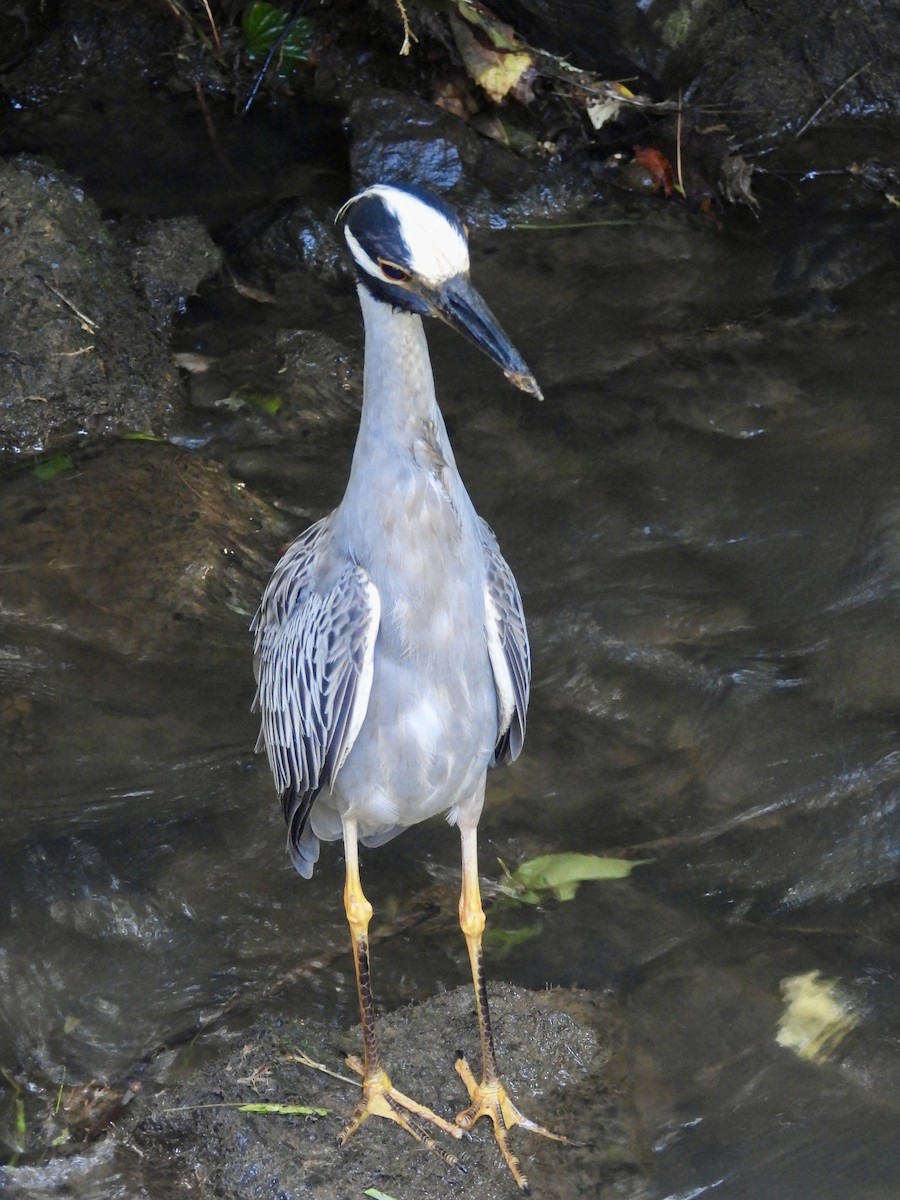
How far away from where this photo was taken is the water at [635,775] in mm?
4074

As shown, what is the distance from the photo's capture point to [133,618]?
5.41 m

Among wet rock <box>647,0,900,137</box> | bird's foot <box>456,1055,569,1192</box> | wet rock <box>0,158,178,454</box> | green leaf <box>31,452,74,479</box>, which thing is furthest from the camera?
wet rock <box>647,0,900,137</box>

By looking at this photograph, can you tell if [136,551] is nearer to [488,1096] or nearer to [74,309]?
[74,309]

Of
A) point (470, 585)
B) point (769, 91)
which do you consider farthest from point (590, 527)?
point (769, 91)

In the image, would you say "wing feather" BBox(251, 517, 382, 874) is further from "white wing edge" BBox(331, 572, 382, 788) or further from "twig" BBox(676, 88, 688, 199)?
"twig" BBox(676, 88, 688, 199)

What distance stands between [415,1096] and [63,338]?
12.9 feet

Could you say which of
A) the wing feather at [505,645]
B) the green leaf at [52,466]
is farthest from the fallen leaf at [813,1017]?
the green leaf at [52,466]

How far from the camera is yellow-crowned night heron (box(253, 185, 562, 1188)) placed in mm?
3254

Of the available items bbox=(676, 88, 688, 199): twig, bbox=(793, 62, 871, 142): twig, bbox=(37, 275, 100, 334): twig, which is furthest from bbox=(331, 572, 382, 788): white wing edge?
bbox=(793, 62, 871, 142): twig

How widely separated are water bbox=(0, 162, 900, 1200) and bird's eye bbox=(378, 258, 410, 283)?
7.46 ft

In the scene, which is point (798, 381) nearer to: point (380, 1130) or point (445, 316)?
point (445, 316)

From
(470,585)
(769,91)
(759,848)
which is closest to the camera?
(470,585)

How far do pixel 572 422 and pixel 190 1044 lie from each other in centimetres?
333

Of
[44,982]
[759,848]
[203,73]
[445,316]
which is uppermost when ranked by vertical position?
[445,316]
